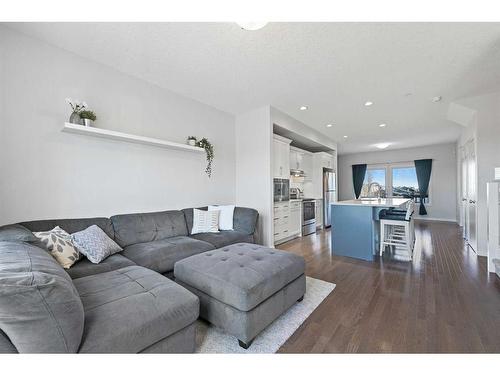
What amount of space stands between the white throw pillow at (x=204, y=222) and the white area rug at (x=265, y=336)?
59.2 inches

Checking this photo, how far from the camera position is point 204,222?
3217 millimetres

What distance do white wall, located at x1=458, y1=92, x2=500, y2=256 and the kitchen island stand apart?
4.16 ft

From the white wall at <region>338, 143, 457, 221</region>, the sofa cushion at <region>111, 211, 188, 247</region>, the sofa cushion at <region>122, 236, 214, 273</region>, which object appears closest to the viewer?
the sofa cushion at <region>122, 236, 214, 273</region>

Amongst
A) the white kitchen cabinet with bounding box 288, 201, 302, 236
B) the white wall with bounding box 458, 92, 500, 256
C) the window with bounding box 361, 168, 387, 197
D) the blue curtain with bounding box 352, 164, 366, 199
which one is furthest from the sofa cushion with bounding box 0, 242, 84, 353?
the blue curtain with bounding box 352, 164, 366, 199

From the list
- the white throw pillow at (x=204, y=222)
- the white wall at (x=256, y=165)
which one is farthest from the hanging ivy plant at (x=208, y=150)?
the white throw pillow at (x=204, y=222)

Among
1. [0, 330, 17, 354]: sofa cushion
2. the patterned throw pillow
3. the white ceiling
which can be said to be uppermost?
the white ceiling

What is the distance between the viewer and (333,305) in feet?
6.69

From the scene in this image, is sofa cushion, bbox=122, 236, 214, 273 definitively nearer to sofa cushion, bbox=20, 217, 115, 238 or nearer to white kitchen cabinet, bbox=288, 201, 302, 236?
sofa cushion, bbox=20, 217, 115, 238

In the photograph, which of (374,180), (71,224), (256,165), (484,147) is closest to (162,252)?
(71,224)

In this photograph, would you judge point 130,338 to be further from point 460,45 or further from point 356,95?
point 356,95

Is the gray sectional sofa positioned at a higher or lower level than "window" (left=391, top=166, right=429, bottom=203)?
lower

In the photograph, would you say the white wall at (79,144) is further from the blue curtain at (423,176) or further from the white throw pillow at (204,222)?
the blue curtain at (423,176)

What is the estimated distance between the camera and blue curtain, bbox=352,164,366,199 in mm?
8594

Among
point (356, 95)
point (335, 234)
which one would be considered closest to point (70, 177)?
point (335, 234)
